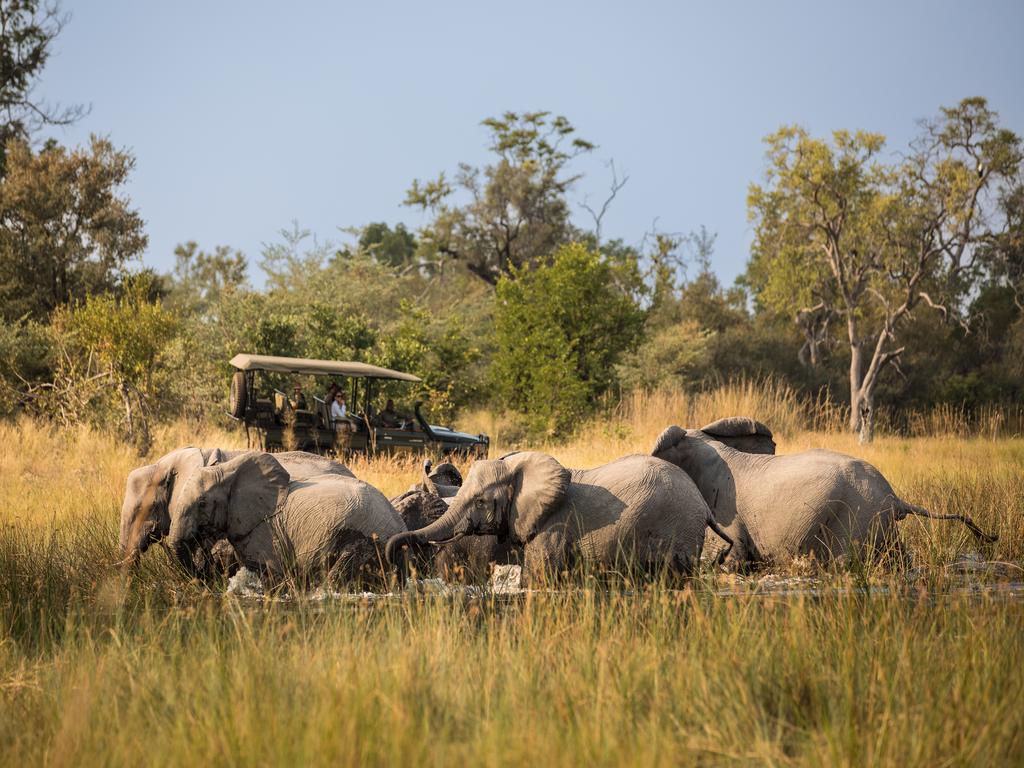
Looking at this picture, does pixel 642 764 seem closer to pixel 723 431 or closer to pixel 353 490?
pixel 353 490

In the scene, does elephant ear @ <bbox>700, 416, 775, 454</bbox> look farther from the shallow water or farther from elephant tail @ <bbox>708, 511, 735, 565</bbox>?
the shallow water

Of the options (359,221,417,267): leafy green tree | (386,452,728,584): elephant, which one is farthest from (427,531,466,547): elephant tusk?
(359,221,417,267): leafy green tree

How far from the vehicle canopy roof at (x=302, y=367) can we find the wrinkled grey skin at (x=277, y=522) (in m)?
8.19

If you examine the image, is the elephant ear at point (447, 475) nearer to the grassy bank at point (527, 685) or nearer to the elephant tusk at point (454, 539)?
the elephant tusk at point (454, 539)

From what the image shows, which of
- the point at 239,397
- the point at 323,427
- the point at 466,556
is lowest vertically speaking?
the point at 466,556

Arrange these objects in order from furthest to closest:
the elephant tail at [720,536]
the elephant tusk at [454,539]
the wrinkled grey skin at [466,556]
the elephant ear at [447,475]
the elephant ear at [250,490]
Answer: the elephant ear at [447,475] → the elephant tail at [720,536] → the wrinkled grey skin at [466,556] → the elephant ear at [250,490] → the elephant tusk at [454,539]

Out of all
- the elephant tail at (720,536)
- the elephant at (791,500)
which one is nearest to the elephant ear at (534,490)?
the elephant tail at (720,536)

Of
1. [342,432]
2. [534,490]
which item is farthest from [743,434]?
[342,432]

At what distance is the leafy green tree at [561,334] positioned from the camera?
2483 cm

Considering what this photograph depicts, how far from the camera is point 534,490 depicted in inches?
281

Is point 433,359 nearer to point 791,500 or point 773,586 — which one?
point 791,500

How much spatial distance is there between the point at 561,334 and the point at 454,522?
1871cm

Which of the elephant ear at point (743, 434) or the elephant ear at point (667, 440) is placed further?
the elephant ear at point (743, 434)

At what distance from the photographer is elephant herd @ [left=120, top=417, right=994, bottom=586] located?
713 cm
